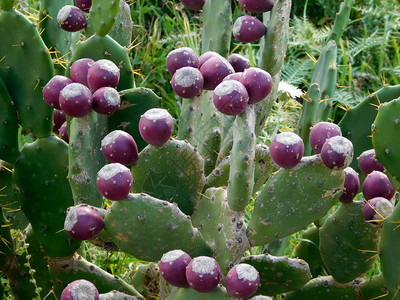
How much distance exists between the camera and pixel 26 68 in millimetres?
1675

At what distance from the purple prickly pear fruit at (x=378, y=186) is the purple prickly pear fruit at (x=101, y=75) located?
619mm

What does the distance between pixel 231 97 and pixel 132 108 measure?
48cm

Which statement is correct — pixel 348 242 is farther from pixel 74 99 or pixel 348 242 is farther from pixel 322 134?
pixel 74 99

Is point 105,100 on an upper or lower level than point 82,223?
upper

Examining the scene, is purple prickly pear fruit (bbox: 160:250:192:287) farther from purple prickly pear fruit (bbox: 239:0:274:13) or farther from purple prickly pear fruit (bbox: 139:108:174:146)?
purple prickly pear fruit (bbox: 239:0:274:13)

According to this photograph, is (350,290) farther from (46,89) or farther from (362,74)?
(362,74)

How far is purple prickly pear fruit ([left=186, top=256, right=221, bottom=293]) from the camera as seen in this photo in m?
1.12

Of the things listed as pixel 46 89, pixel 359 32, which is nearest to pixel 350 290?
pixel 46 89

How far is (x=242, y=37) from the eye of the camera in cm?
156

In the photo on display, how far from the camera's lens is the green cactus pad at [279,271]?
55.2 inches

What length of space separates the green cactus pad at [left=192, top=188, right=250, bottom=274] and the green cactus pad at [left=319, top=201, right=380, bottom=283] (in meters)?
0.29

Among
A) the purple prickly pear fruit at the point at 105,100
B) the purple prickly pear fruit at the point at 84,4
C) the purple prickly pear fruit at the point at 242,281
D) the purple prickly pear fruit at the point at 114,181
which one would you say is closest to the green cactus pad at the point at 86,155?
the purple prickly pear fruit at the point at 105,100

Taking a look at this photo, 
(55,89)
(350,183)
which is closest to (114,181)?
(55,89)

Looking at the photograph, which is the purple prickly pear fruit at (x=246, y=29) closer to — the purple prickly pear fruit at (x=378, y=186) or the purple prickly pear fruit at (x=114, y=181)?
the purple prickly pear fruit at (x=378, y=186)
